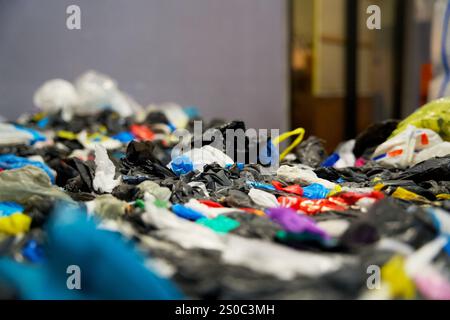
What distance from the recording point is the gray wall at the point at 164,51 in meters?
2.82

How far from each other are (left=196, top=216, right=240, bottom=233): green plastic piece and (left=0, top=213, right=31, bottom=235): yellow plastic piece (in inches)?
13.8

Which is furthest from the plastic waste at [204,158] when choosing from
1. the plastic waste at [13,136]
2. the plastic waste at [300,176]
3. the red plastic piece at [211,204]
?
the plastic waste at [13,136]

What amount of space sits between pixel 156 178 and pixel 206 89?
8.16 ft

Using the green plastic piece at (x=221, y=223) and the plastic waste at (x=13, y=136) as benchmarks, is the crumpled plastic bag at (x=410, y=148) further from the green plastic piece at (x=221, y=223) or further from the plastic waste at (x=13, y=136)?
the plastic waste at (x=13, y=136)

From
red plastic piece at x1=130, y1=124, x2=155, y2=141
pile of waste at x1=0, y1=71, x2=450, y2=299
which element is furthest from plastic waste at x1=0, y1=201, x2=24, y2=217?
red plastic piece at x1=130, y1=124, x2=155, y2=141

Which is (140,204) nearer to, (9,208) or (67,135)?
(9,208)

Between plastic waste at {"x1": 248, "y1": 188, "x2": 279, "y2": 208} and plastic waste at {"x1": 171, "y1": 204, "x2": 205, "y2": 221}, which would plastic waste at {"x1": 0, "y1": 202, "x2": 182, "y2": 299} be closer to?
plastic waste at {"x1": 171, "y1": 204, "x2": 205, "y2": 221}

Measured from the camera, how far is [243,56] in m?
3.94

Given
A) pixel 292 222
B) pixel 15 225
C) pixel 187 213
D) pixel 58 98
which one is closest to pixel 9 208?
pixel 15 225

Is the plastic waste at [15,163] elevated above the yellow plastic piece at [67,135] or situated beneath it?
situated beneath

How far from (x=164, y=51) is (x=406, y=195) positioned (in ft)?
8.92

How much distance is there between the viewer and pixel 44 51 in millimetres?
2887
